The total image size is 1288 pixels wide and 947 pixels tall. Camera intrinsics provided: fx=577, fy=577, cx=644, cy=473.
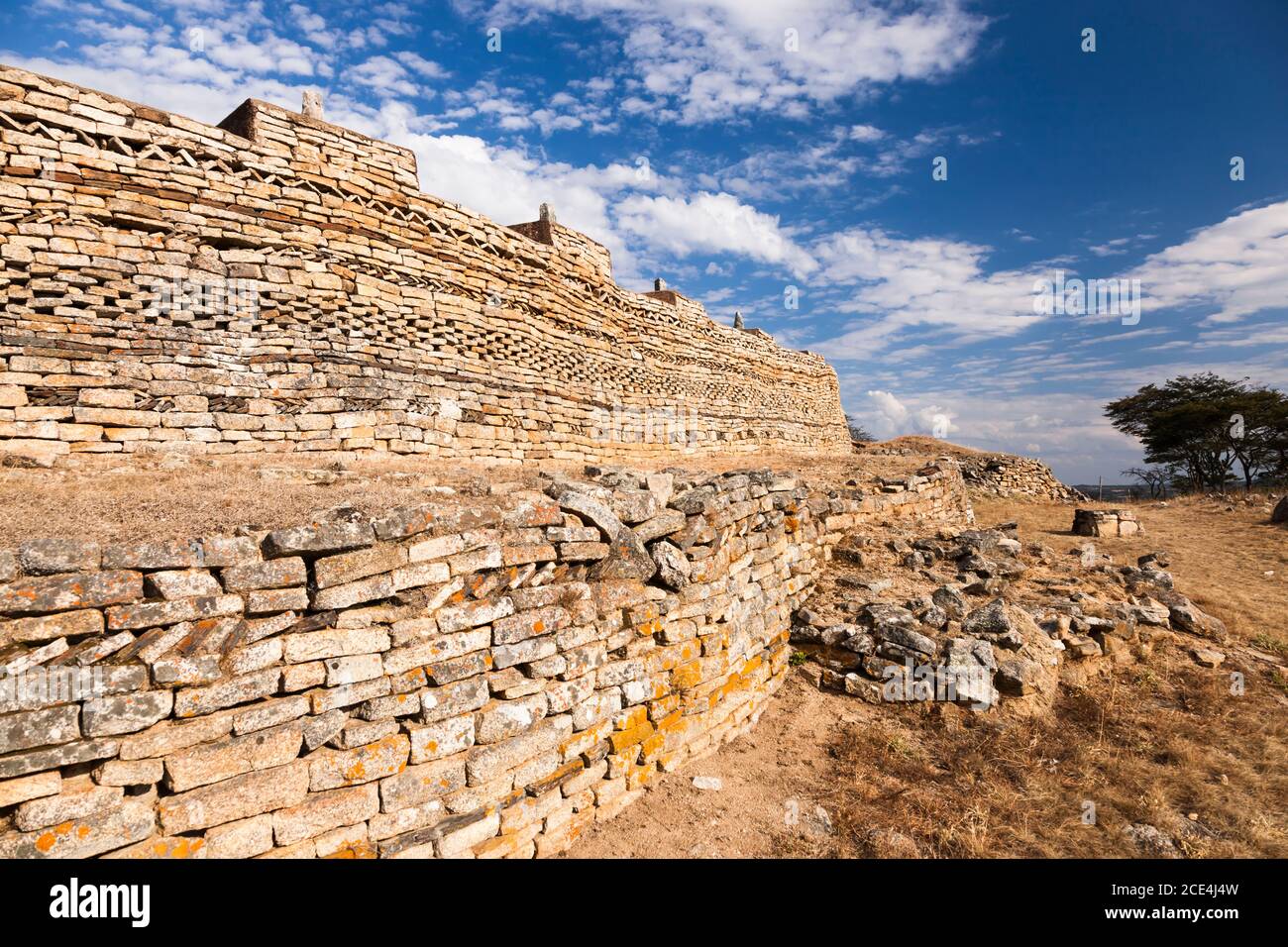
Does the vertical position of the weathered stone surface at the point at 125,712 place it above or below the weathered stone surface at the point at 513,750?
above

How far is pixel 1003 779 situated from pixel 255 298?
10.4 meters

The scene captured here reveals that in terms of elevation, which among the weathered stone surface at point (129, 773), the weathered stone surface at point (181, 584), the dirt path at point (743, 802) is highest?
the weathered stone surface at point (181, 584)

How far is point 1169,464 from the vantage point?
32531mm

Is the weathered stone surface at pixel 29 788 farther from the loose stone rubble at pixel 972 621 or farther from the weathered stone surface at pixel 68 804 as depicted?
the loose stone rubble at pixel 972 621

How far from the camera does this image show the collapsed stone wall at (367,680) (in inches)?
109

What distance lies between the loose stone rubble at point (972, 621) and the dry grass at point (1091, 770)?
286 mm

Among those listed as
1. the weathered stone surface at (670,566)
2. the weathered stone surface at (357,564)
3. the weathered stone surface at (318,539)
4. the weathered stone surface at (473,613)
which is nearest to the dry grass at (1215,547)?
the weathered stone surface at (670,566)

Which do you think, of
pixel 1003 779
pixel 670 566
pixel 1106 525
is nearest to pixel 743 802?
pixel 670 566

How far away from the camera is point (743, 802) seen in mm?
5004

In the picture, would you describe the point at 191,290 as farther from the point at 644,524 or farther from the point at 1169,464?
the point at 1169,464

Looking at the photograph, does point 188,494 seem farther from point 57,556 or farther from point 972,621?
point 972,621

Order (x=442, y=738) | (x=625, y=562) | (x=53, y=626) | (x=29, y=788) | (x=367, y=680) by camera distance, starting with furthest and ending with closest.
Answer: (x=625, y=562), (x=442, y=738), (x=367, y=680), (x=53, y=626), (x=29, y=788)

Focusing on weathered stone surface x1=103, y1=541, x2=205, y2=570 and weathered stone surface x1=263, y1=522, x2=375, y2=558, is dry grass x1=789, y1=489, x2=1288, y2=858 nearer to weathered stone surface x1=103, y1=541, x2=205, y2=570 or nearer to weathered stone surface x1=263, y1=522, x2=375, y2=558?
weathered stone surface x1=263, y1=522, x2=375, y2=558

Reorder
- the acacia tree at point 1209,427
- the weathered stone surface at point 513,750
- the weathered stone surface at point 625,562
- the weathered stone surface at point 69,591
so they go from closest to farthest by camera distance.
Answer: the weathered stone surface at point 69,591 < the weathered stone surface at point 513,750 < the weathered stone surface at point 625,562 < the acacia tree at point 1209,427
